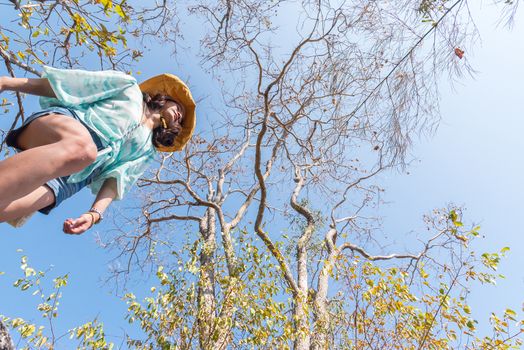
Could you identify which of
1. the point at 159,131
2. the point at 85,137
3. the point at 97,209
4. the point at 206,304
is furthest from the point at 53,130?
the point at 206,304

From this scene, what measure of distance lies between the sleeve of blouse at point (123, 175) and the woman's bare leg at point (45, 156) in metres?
0.37

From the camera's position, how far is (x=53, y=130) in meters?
1.36

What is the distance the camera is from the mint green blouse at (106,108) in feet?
5.09

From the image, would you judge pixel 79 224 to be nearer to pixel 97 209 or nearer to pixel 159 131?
pixel 97 209

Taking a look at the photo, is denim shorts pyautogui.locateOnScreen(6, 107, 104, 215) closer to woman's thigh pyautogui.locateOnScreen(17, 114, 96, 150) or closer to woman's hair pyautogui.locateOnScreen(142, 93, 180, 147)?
woman's thigh pyautogui.locateOnScreen(17, 114, 96, 150)

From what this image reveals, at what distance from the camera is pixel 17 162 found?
3.88 ft

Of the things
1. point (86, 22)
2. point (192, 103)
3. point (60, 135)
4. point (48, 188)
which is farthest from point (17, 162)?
point (86, 22)

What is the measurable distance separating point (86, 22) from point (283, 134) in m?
5.03

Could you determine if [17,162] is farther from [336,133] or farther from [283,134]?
[283,134]

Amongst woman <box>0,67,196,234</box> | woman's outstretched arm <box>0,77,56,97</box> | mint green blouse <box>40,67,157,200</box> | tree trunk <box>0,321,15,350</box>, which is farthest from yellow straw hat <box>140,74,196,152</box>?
tree trunk <box>0,321,15,350</box>

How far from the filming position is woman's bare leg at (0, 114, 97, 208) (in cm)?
118

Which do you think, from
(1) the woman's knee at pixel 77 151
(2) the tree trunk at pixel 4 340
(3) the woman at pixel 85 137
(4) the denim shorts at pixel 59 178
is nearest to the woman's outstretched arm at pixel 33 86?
(3) the woman at pixel 85 137

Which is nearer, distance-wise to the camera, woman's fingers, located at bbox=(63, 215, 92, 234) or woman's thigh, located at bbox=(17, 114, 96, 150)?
woman's thigh, located at bbox=(17, 114, 96, 150)

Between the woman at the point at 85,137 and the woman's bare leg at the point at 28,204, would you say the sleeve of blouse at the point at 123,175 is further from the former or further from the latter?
the woman's bare leg at the point at 28,204
